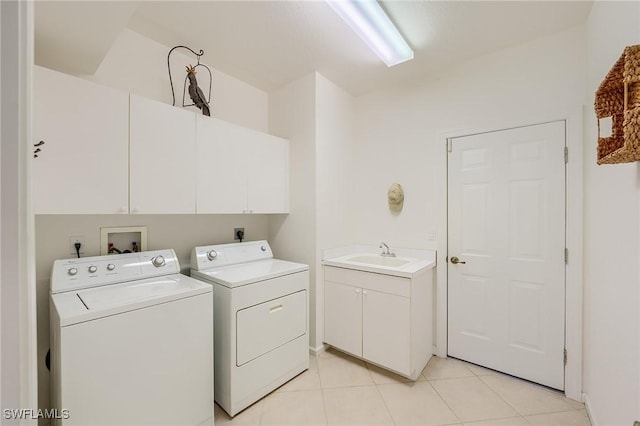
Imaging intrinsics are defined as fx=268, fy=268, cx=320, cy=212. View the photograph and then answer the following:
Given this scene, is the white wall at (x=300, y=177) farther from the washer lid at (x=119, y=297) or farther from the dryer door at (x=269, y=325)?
the washer lid at (x=119, y=297)

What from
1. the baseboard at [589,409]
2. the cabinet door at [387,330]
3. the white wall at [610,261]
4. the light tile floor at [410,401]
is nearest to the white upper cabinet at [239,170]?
the cabinet door at [387,330]

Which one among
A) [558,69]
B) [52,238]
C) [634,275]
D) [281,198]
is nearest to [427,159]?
[558,69]

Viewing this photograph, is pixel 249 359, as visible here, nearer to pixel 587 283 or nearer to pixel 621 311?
pixel 621 311

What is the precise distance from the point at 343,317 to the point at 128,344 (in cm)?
167

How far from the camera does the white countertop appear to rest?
86.5 inches

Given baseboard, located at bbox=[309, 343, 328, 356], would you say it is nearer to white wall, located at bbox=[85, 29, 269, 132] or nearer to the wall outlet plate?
the wall outlet plate

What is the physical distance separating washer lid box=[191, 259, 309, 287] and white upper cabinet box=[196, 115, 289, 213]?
47cm

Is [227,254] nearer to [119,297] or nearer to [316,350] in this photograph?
[119,297]

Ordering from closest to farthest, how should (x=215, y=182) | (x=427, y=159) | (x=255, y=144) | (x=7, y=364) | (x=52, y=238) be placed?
(x=7, y=364), (x=52, y=238), (x=215, y=182), (x=255, y=144), (x=427, y=159)

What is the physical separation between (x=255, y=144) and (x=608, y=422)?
2913mm

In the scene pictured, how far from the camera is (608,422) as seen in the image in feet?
4.64

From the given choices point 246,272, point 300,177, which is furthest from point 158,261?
point 300,177

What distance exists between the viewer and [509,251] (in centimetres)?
219

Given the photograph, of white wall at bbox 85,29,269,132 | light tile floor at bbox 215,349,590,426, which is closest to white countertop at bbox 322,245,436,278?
light tile floor at bbox 215,349,590,426
